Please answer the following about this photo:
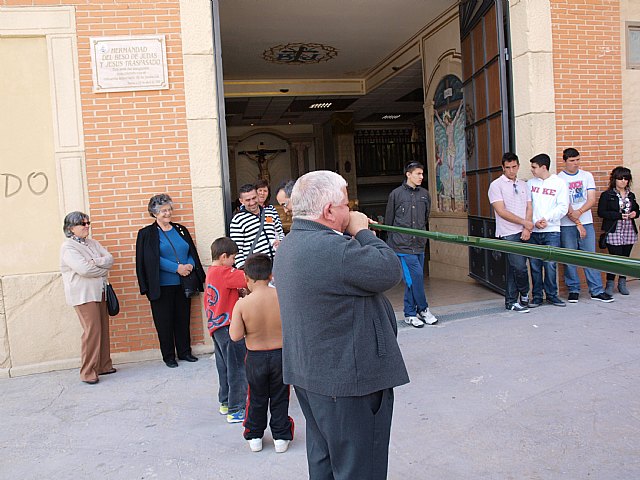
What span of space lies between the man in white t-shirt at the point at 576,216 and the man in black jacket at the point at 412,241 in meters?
1.76

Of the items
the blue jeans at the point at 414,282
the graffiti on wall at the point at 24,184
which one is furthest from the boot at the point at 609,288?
the graffiti on wall at the point at 24,184

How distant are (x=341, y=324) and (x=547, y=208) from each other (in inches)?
200

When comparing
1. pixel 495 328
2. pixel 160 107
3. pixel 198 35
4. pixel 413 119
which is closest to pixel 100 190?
pixel 160 107

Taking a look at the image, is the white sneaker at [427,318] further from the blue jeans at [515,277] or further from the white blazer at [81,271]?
the white blazer at [81,271]

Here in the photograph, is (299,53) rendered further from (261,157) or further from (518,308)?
(261,157)

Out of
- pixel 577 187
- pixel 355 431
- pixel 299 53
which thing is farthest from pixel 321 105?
pixel 355 431

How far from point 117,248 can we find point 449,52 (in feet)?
20.1

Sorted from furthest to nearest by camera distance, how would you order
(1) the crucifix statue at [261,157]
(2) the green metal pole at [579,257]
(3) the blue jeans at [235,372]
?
1. (1) the crucifix statue at [261,157]
2. (3) the blue jeans at [235,372]
3. (2) the green metal pole at [579,257]

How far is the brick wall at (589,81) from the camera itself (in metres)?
7.07

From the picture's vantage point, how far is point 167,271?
18.8ft

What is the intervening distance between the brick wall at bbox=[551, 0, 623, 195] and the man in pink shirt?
32.4 inches

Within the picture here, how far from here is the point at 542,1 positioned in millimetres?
6949

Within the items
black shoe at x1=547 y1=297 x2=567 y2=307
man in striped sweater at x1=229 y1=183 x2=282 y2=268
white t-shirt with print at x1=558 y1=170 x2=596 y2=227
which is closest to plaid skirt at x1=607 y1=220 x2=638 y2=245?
white t-shirt with print at x1=558 y1=170 x2=596 y2=227

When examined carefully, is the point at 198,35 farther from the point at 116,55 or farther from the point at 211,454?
the point at 211,454
